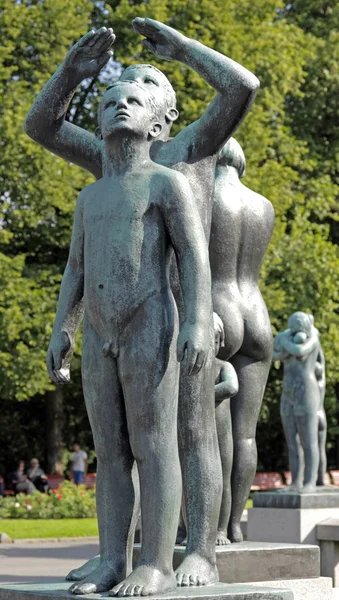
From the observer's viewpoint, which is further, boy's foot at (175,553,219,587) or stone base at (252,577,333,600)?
stone base at (252,577,333,600)

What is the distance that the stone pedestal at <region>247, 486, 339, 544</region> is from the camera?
11352mm

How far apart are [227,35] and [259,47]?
1.02 m

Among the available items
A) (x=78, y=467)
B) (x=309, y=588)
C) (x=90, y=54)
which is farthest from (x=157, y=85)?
(x=78, y=467)

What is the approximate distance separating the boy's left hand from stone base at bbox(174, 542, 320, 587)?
1.63 meters

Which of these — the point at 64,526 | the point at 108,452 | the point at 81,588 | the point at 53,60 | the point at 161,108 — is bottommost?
the point at 64,526

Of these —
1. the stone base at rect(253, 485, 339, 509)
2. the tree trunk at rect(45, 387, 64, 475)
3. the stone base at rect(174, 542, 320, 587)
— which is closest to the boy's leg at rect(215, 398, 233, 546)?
the stone base at rect(174, 542, 320, 587)

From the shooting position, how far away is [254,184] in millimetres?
28438

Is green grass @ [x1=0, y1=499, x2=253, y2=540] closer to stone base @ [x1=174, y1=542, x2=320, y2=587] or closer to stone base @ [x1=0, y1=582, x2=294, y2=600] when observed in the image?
stone base @ [x1=174, y1=542, x2=320, y2=587]

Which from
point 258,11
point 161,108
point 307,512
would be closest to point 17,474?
point 258,11

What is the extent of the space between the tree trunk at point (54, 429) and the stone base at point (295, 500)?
19.2 meters

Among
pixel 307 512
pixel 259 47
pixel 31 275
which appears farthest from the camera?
pixel 259 47

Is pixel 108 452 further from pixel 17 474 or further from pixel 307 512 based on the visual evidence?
pixel 17 474

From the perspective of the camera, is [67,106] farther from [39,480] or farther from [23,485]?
[39,480]

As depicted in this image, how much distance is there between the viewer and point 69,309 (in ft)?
18.4
